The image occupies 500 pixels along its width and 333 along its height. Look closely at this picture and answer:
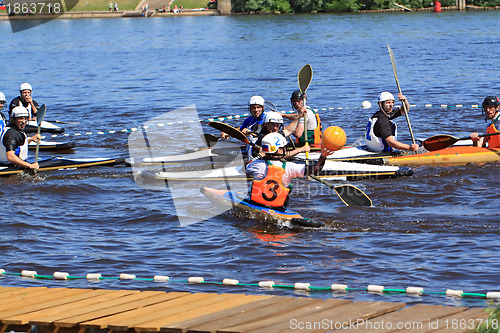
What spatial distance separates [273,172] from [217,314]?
143 inches

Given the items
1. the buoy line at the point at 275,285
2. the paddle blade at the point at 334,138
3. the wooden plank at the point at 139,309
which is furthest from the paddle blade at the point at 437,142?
the wooden plank at the point at 139,309

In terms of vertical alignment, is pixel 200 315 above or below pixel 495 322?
below

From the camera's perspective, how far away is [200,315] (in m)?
6.15

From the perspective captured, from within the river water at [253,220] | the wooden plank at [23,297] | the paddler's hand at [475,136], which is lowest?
the river water at [253,220]

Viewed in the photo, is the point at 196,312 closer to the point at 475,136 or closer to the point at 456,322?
the point at 456,322

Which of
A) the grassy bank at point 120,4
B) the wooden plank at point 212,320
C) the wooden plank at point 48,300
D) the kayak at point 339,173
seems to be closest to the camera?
the wooden plank at point 212,320

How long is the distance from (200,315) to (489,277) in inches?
142

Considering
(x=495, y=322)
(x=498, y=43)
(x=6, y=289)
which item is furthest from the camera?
(x=498, y=43)

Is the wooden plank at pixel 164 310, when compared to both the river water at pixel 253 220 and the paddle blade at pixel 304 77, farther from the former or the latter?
the paddle blade at pixel 304 77

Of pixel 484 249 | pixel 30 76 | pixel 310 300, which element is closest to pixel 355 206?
pixel 484 249

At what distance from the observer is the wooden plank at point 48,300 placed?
645 centimetres

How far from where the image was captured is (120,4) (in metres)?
80.7

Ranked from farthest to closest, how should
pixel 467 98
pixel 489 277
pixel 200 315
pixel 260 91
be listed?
pixel 260 91 < pixel 467 98 < pixel 489 277 < pixel 200 315

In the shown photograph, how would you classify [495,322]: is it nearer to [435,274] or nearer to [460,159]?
[435,274]
